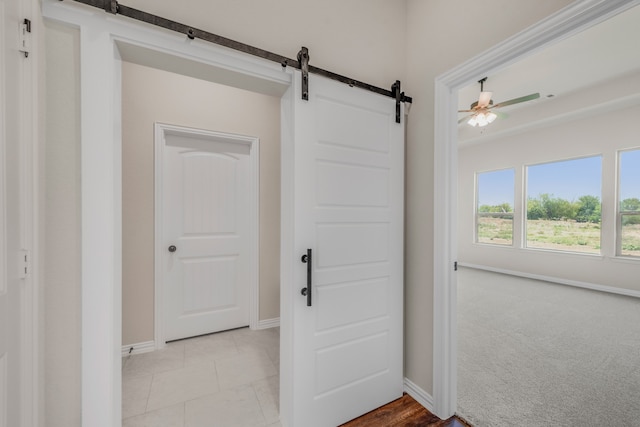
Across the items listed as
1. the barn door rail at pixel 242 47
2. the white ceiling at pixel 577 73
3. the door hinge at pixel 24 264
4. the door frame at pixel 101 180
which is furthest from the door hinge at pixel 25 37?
the white ceiling at pixel 577 73

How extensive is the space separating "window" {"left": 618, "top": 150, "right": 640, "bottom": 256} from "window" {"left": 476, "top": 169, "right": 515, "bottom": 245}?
157cm

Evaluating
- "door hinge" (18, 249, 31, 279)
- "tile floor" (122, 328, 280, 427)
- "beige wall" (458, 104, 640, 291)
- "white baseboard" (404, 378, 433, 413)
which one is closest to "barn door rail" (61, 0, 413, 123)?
"door hinge" (18, 249, 31, 279)

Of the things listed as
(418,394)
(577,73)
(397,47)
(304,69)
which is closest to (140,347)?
(418,394)

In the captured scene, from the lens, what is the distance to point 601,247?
4.43 m

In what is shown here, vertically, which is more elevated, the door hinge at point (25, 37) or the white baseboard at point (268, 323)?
the door hinge at point (25, 37)

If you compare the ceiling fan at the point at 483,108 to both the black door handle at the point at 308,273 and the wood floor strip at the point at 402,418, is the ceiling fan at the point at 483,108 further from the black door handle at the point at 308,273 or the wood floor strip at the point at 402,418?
the wood floor strip at the point at 402,418

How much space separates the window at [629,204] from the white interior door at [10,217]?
673 cm

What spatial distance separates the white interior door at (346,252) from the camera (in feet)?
4.94

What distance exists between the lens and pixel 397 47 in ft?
6.29

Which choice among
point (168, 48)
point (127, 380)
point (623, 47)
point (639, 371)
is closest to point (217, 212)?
point (127, 380)

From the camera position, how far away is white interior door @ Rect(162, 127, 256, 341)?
265cm

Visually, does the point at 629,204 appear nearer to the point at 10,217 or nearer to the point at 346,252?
the point at 346,252

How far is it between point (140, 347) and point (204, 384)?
37.0 inches

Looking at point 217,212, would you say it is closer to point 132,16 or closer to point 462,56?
point 132,16
